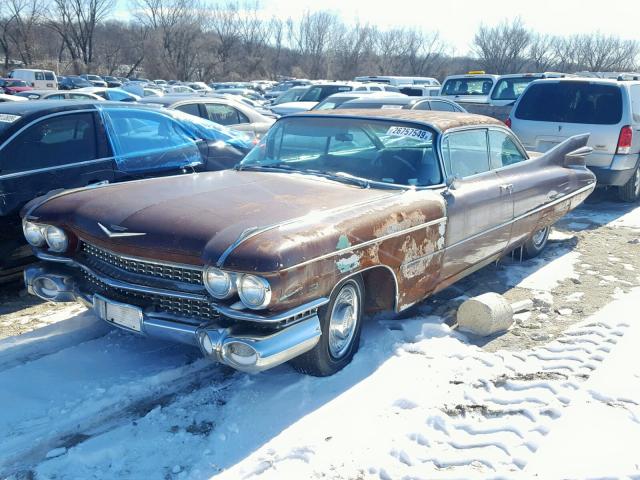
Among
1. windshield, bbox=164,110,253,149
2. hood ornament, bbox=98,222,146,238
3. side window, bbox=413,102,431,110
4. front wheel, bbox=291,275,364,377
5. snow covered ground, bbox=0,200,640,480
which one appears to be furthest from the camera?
side window, bbox=413,102,431,110

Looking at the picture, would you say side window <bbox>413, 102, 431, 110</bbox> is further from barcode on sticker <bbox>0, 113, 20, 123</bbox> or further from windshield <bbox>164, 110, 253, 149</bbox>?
barcode on sticker <bbox>0, 113, 20, 123</bbox>

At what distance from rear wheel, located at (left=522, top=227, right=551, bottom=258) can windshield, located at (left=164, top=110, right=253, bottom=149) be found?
10.8 ft

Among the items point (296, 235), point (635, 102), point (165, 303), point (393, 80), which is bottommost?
point (165, 303)

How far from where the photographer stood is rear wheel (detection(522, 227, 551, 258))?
6.38 meters

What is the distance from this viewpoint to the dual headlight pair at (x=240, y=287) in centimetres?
309

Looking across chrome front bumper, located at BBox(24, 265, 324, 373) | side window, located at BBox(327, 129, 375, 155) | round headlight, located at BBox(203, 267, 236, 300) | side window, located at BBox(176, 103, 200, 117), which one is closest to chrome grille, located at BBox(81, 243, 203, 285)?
round headlight, located at BBox(203, 267, 236, 300)

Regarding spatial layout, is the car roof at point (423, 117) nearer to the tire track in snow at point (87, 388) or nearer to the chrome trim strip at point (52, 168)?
the chrome trim strip at point (52, 168)

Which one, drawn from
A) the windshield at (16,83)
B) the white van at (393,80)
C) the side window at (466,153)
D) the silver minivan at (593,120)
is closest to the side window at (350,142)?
the side window at (466,153)

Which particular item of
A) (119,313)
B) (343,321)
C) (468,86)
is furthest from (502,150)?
(468,86)

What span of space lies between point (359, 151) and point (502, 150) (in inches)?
63.7

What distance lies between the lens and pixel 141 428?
3.24m

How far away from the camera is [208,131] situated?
268 inches

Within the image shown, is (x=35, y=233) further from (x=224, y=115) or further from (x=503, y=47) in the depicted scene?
→ (x=503, y=47)

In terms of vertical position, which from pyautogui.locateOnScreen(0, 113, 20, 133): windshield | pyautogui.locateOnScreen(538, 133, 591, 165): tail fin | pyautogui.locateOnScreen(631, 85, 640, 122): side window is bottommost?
pyautogui.locateOnScreen(538, 133, 591, 165): tail fin
